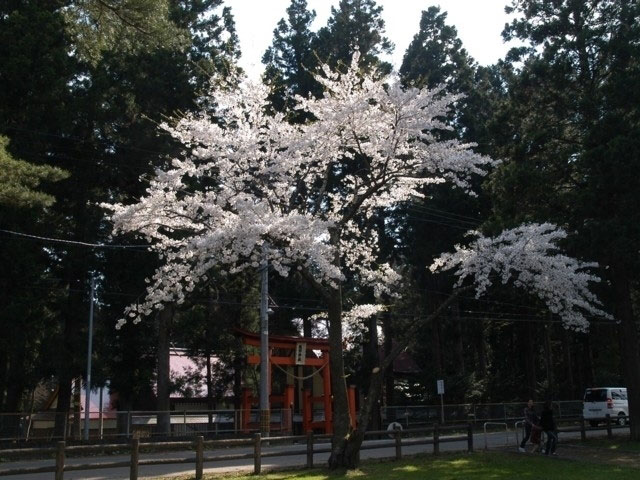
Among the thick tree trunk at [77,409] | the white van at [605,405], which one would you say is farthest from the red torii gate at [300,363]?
the white van at [605,405]

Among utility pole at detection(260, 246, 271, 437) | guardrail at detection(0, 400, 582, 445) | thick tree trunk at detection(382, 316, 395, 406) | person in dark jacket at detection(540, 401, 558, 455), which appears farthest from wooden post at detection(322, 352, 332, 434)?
thick tree trunk at detection(382, 316, 395, 406)

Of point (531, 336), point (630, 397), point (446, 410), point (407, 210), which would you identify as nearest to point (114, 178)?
point (407, 210)

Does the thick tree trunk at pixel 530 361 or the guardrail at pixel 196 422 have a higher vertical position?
the thick tree trunk at pixel 530 361

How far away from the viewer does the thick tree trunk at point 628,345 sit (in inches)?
Result: 938

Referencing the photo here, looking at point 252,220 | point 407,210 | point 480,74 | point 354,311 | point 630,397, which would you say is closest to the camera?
point 252,220

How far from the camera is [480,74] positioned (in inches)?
1718

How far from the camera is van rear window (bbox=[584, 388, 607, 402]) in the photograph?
107 ft

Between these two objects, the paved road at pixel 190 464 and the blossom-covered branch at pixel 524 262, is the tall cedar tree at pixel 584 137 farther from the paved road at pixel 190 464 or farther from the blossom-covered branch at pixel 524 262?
the paved road at pixel 190 464

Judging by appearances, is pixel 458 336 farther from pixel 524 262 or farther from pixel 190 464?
pixel 524 262

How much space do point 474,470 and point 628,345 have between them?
11.4 meters

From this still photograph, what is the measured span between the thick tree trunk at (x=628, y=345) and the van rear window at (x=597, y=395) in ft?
29.6

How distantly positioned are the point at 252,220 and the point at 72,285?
2175 cm

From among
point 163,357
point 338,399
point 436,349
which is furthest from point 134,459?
point 436,349

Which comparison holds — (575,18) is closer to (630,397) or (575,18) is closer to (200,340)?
(630,397)
